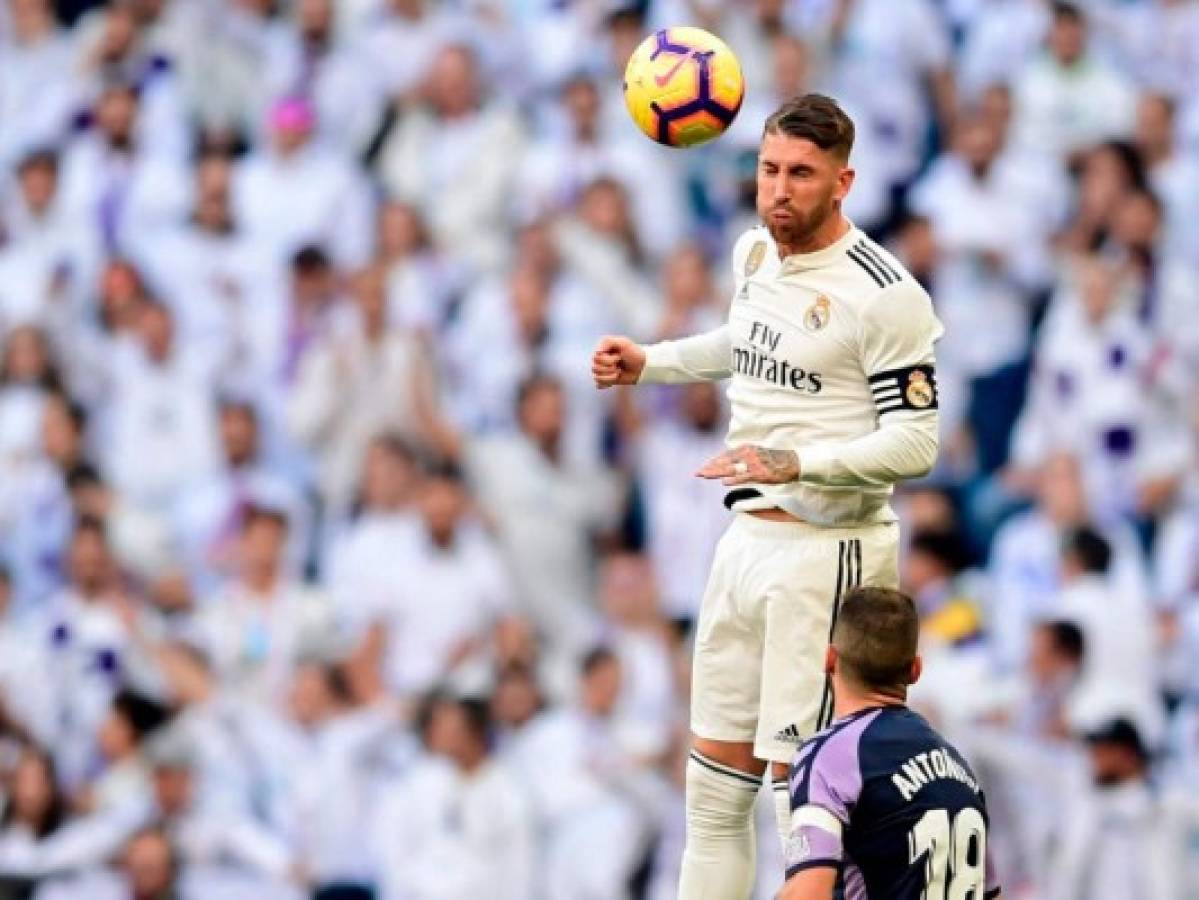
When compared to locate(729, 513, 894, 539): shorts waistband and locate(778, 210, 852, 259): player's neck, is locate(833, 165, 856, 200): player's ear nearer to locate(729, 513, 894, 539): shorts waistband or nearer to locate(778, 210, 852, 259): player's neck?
locate(778, 210, 852, 259): player's neck

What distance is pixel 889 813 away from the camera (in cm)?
834

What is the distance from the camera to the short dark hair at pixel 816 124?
8.84m

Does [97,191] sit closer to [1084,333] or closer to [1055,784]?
[1084,333]

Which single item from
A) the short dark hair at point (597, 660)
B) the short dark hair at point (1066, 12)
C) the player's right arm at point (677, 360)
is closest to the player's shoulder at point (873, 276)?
the player's right arm at point (677, 360)

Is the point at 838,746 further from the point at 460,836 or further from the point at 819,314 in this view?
the point at 460,836

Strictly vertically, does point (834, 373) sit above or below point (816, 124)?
below

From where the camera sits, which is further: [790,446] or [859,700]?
[790,446]

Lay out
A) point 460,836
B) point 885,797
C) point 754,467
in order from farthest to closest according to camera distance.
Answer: point 460,836 → point 754,467 → point 885,797

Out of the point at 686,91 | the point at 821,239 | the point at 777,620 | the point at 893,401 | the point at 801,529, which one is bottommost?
the point at 777,620

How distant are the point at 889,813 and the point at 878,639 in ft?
1.67

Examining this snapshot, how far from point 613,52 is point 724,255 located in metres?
1.78

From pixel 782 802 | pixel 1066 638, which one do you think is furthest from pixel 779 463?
pixel 1066 638

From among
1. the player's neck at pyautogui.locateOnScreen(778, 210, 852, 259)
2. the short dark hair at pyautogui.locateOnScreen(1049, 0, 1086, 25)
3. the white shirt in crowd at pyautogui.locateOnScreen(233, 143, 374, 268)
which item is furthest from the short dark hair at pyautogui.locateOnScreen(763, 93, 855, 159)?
the short dark hair at pyautogui.locateOnScreen(1049, 0, 1086, 25)

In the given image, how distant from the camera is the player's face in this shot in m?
8.85
